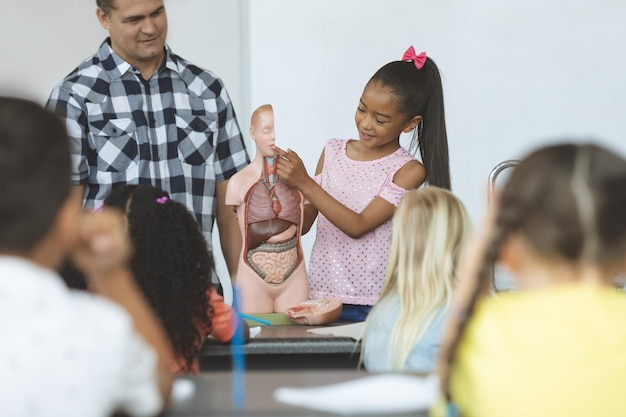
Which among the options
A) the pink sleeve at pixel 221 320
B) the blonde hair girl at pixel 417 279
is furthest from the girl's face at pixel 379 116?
the pink sleeve at pixel 221 320

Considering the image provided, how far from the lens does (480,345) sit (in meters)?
1.10

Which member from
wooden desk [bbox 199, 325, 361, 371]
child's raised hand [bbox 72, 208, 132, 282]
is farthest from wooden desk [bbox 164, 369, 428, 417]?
wooden desk [bbox 199, 325, 361, 371]

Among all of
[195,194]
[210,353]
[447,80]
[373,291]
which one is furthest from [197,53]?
[210,353]

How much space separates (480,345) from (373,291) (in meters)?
1.42

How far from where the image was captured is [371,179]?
2590 mm

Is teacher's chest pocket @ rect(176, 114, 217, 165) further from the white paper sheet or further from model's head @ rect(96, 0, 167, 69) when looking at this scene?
the white paper sheet

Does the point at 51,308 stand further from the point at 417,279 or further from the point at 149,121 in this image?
the point at 149,121

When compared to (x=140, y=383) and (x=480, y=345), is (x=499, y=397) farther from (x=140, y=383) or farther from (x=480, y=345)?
(x=140, y=383)

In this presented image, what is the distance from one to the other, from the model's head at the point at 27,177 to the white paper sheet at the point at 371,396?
0.37 meters

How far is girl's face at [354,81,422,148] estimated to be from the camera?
2.55 metres

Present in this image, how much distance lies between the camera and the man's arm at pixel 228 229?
2.60m

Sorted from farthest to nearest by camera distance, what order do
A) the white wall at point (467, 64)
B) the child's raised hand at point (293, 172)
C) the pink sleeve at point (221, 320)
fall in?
the white wall at point (467, 64) < the child's raised hand at point (293, 172) < the pink sleeve at point (221, 320)

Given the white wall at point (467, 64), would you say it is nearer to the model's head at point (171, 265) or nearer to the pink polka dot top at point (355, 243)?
the pink polka dot top at point (355, 243)

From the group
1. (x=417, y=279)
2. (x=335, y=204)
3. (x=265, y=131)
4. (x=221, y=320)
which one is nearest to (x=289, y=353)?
(x=221, y=320)
